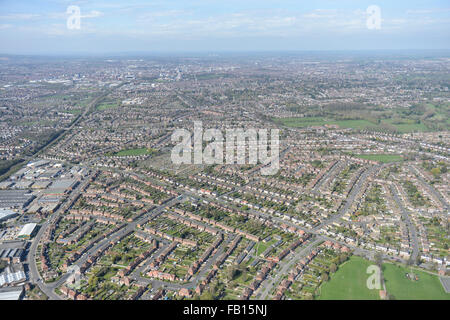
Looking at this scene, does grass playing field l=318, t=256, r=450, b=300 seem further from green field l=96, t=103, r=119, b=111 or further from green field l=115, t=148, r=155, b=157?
green field l=96, t=103, r=119, b=111

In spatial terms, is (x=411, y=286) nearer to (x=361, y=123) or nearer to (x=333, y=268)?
(x=333, y=268)

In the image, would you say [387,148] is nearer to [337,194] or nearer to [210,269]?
[337,194]

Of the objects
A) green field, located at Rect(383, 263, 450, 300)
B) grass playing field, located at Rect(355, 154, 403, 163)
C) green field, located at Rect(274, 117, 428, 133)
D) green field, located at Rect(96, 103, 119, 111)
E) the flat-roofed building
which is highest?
green field, located at Rect(96, 103, 119, 111)

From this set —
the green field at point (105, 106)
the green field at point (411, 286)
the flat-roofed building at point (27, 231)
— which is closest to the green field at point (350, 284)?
the green field at point (411, 286)

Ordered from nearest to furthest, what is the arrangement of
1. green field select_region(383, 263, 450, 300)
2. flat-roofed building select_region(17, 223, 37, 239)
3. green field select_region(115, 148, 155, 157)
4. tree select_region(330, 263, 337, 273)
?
green field select_region(383, 263, 450, 300) → tree select_region(330, 263, 337, 273) → flat-roofed building select_region(17, 223, 37, 239) → green field select_region(115, 148, 155, 157)

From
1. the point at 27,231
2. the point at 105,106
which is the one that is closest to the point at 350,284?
the point at 27,231

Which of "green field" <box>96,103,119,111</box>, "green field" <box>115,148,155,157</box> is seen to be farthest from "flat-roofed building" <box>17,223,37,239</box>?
"green field" <box>96,103,119,111</box>
